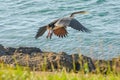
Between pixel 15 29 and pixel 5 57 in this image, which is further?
pixel 15 29

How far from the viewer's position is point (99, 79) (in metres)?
6.48

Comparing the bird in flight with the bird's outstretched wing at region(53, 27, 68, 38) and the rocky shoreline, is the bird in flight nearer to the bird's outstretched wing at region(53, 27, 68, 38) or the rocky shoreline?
the bird's outstretched wing at region(53, 27, 68, 38)

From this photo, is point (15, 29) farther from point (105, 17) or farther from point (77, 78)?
point (77, 78)

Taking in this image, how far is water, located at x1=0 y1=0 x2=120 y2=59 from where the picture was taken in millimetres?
14214

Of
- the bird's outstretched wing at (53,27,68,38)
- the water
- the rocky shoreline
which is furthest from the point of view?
the water

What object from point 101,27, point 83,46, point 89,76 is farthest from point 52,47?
point 89,76

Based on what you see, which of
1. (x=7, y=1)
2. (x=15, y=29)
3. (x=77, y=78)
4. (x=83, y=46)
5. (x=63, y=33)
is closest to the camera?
(x=77, y=78)

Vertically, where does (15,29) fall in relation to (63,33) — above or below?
below

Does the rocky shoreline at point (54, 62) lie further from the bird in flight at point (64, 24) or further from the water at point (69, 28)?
the water at point (69, 28)

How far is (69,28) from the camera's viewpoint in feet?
52.5

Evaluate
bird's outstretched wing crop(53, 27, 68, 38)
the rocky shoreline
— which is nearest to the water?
the rocky shoreline

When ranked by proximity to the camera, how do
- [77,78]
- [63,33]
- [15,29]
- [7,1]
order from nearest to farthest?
[77,78], [63,33], [15,29], [7,1]

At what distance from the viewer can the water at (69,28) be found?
1421cm

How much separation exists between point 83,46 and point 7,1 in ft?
20.7
